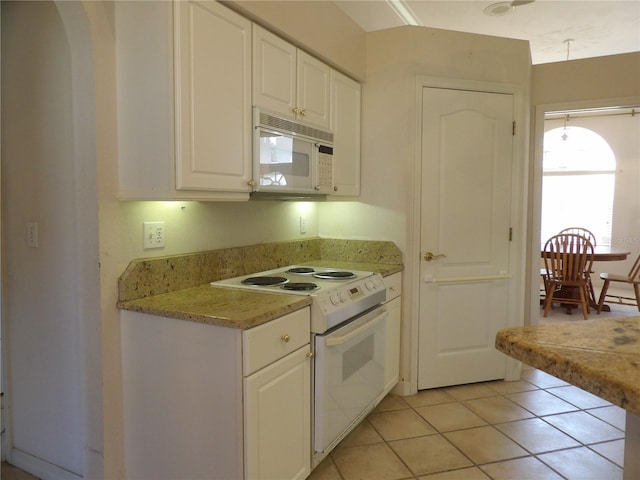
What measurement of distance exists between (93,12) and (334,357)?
5.56 ft

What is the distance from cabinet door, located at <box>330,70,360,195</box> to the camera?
8.79ft

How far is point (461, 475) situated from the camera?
6.88 feet

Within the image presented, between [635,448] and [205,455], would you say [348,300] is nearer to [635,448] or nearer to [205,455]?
[205,455]

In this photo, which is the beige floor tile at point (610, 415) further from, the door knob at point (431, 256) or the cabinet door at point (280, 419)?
the cabinet door at point (280, 419)

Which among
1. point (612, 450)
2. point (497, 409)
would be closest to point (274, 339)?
point (497, 409)

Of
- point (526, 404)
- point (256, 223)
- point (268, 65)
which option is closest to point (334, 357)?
point (256, 223)

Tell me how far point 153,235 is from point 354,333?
1025 mm

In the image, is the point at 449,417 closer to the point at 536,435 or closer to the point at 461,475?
the point at 536,435

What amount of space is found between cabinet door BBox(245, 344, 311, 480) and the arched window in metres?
5.55

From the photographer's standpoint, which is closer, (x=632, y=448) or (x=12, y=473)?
(x=632, y=448)

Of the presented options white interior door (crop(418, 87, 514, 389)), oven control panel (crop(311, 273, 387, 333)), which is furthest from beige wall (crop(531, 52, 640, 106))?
oven control panel (crop(311, 273, 387, 333))

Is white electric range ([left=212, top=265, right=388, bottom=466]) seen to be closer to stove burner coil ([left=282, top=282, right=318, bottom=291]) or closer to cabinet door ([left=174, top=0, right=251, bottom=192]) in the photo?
stove burner coil ([left=282, top=282, right=318, bottom=291])

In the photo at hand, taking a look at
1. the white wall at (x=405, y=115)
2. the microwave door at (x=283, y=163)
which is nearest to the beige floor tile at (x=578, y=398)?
the white wall at (x=405, y=115)

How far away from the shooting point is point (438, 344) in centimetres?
303
